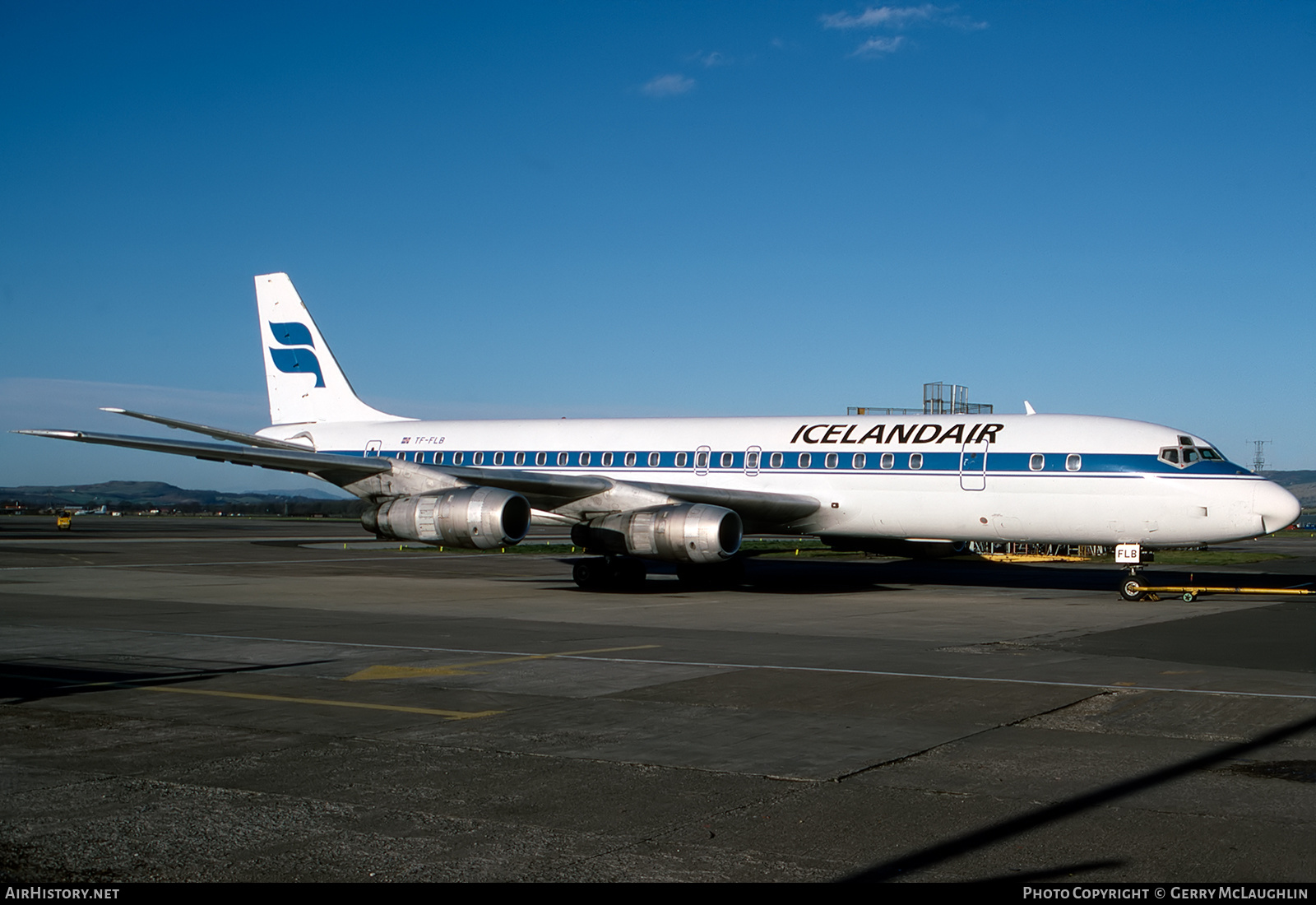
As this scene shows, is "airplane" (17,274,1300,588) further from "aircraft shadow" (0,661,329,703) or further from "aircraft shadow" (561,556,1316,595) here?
"aircraft shadow" (0,661,329,703)

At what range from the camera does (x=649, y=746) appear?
8617 millimetres

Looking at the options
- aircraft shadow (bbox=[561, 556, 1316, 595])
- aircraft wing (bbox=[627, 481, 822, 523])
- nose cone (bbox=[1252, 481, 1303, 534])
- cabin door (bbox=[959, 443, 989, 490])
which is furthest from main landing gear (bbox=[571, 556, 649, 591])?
nose cone (bbox=[1252, 481, 1303, 534])

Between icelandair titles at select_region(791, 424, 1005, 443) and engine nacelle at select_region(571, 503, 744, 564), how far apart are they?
149 inches

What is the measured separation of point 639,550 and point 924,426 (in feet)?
23.0

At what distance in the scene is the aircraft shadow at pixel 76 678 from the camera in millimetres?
10703

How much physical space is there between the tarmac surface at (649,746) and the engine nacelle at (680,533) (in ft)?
9.93

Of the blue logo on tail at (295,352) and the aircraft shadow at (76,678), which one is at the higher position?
the blue logo on tail at (295,352)

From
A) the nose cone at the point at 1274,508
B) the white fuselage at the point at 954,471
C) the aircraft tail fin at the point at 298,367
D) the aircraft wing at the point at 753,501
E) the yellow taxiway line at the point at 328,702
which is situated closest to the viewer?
the yellow taxiway line at the point at 328,702

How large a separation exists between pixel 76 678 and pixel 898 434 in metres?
17.6

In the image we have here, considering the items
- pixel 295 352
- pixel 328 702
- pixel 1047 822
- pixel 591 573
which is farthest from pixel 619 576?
pixel 1047 822

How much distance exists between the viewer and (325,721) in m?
9.48

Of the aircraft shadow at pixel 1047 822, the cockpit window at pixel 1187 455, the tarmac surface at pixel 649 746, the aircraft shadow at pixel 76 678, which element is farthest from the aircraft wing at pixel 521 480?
the aircraft shadow at pixel 1047 822

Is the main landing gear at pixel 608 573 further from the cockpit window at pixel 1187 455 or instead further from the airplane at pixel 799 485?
the cockpit window at pixel 1187 455

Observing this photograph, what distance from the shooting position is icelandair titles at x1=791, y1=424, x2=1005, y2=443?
23750 mm
